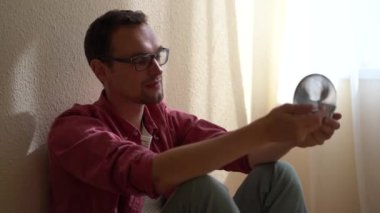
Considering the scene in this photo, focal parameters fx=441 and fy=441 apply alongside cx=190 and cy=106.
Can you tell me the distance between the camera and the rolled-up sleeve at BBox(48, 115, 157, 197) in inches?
30.1

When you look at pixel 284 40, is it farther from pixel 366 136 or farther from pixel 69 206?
pixel 69 206

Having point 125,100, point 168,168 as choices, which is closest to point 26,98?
point 125,100

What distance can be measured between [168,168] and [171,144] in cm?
33

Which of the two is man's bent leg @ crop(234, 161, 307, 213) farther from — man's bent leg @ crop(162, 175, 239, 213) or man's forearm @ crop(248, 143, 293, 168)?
man's bent leg @ crop(162, 175, 239, 213)

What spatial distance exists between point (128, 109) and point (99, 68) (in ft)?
0.37

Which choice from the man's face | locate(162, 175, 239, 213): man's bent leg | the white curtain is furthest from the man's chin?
the white curtain

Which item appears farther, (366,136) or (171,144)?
(366,136)

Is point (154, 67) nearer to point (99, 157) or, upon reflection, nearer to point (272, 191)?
point (99, 157)

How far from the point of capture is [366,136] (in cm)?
156

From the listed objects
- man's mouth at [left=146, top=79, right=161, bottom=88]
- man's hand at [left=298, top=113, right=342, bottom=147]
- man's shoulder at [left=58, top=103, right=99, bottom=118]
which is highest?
man's mouth at [left=146, top=79, right=161, bottom=88]

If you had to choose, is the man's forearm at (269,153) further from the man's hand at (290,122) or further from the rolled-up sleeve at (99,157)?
the rolled-up sleeve at (99,157)

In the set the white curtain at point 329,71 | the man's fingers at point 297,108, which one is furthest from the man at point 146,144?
the white curtain at point 329,71

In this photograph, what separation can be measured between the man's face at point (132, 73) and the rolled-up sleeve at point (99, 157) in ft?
0.44

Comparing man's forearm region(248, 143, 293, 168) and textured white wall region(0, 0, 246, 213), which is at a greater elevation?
textured white wall region(0, 0, 246, 213)
